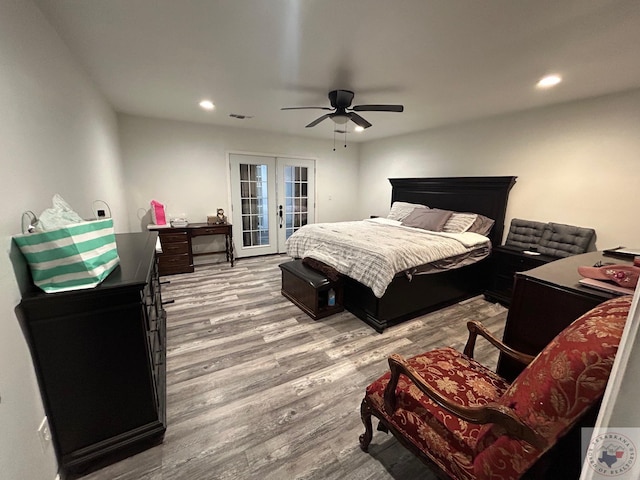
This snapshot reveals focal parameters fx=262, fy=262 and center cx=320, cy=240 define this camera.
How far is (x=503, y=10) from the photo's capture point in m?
1.53

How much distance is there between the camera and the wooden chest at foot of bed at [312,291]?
2885 mm

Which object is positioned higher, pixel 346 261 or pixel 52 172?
pixel 52 172

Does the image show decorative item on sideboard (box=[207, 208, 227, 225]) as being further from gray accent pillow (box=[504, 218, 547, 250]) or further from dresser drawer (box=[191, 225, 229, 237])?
gray accent pillow (box=[504, 218, 547, 250])

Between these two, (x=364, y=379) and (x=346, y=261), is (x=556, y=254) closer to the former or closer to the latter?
(x=346, y=261)

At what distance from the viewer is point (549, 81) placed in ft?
8.17

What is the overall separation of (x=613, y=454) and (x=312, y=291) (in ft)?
8.17

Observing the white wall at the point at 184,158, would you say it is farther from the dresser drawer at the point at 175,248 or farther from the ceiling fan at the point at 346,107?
the ceiling fan at the point at 346,107

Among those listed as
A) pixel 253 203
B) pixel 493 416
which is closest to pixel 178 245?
pixel 253 203

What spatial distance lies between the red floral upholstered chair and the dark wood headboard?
9.79 feet

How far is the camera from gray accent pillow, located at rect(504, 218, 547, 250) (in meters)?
3.32

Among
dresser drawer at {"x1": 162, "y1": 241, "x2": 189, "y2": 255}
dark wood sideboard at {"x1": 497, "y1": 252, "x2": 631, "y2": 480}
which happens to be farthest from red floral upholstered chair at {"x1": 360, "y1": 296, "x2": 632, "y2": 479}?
dresser drawer at {"x1": 162, "y1": 241, "x2": 189, "y2": 255}

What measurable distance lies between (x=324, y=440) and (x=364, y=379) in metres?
0.59

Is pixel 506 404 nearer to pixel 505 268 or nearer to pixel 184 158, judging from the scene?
pixel 505 268

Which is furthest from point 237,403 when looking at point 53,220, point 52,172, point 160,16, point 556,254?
point 556,254
